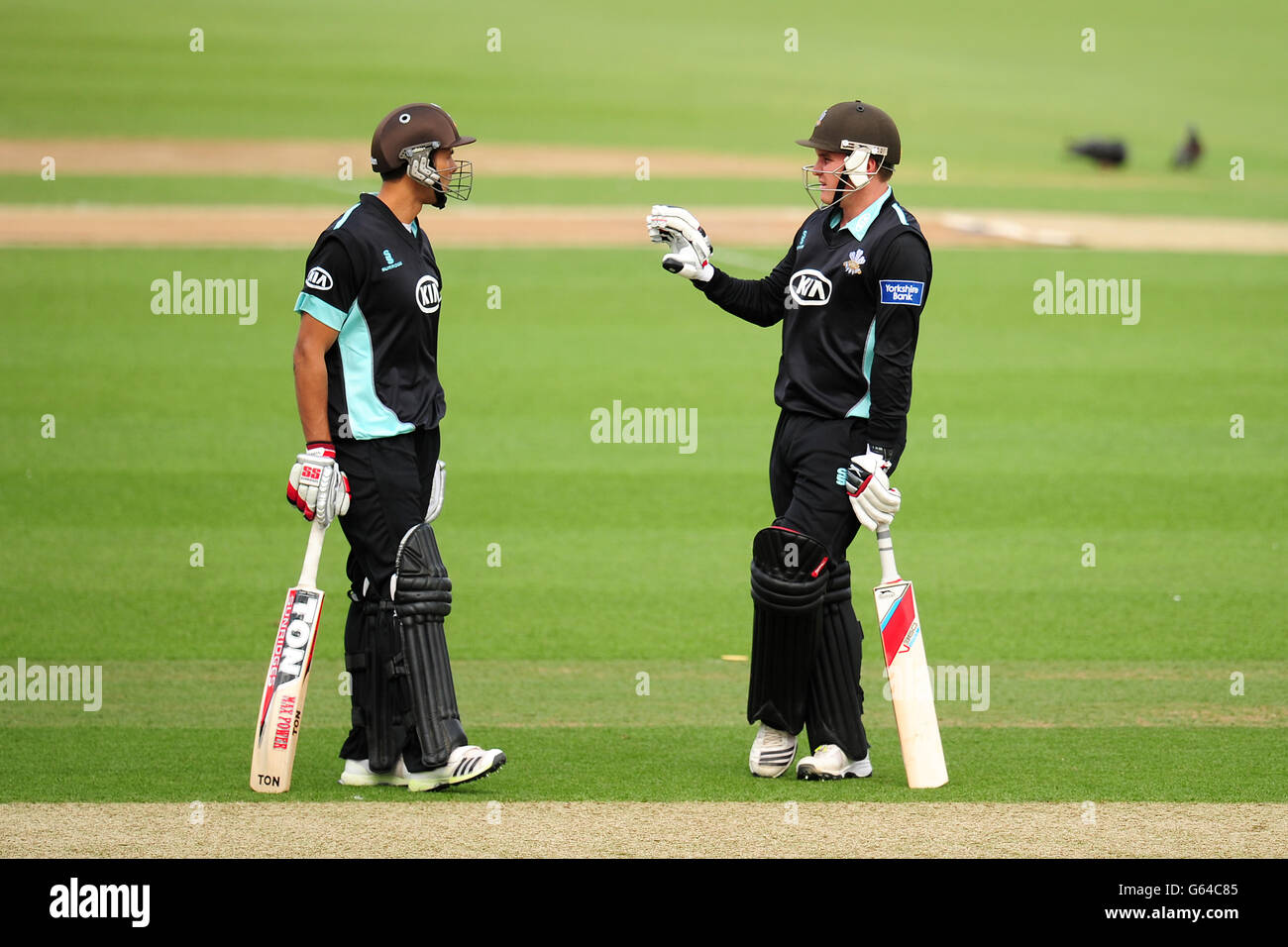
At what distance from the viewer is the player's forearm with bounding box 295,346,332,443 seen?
6184mm

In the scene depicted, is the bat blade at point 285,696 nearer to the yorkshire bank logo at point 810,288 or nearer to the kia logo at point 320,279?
the kia logo at point 320,279

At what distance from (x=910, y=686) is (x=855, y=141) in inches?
76.6

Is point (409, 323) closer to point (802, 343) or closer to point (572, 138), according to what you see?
point (802, 343)

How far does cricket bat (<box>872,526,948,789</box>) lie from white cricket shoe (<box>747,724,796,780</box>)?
1.33 feet

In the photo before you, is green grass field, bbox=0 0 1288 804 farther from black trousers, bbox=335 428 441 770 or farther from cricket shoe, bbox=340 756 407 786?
black trousers, bbox=335 428 441 770

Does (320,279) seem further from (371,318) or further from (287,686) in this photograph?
(287,686)

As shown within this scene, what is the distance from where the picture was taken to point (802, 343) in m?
6.59

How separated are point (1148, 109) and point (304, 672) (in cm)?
3974

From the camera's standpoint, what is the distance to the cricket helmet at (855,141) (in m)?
6.56

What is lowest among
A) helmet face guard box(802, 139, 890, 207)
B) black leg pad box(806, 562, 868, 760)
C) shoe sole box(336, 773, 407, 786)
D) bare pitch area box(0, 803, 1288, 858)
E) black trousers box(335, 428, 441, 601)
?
bare pitch area box(0, 803, 1288, 858)

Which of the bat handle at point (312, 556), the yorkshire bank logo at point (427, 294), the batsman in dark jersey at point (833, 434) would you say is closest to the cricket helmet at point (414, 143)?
the yorkshire bank logo at point (427, 294)

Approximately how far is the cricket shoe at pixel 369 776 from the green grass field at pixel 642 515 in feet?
A: 0.20

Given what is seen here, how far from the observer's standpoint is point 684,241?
692 centimetres

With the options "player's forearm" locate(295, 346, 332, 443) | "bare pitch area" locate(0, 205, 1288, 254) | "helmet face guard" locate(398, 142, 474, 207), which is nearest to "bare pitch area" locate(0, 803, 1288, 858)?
"player's forearm" locate(295, 346, 332, 443)
